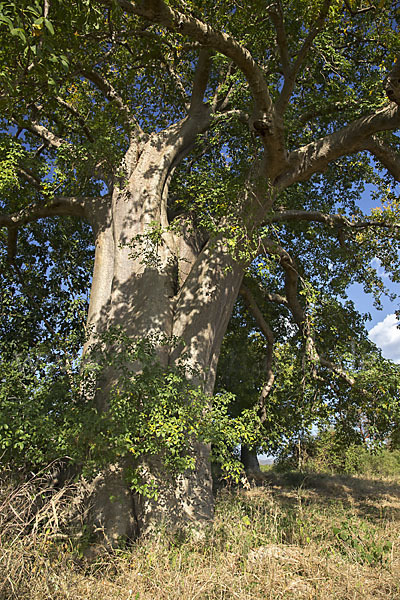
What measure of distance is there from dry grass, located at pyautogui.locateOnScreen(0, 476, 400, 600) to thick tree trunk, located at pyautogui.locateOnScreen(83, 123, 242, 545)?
0.46 meters

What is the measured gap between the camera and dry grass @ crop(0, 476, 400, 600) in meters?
3.09

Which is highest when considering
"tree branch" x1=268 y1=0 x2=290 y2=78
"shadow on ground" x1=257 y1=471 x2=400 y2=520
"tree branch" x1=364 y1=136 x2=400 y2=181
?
"tree branch" x1=268 y1=0 x2=290 y2=78

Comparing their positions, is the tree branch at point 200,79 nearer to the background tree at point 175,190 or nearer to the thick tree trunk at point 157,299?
the background tree at point 175,190

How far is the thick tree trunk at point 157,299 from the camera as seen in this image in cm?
481

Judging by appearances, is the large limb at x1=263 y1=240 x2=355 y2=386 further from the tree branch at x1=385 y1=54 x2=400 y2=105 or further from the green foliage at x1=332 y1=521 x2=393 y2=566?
the green foliage at x1=332 y1=521 x2=393 y2=566

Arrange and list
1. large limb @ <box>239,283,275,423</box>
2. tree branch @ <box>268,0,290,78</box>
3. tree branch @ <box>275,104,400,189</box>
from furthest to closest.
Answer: large limb @ <box>239,283,275,423</box>
tree branch @ <box>275,104,400,189</box>
tree branch @ <box>268,0,290,78</box>

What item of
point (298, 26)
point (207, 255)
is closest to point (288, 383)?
Answer: point (207, 255)

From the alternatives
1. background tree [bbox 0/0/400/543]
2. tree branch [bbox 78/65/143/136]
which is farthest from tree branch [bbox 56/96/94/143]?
tree branch [bbox 78/65/143/136]

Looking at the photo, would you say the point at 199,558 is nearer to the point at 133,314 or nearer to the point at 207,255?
the point at 133,314

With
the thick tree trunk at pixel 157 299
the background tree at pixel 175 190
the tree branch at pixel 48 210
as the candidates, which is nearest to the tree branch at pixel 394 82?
the background tree at pixel 175 190

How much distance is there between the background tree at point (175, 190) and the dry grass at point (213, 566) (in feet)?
2.34

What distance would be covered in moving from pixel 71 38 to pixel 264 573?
20.6 ft

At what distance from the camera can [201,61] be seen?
7980 millimetres

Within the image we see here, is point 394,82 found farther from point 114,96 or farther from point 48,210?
point 48,210
